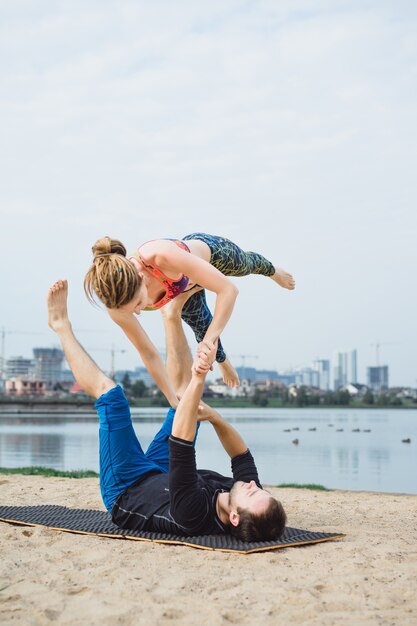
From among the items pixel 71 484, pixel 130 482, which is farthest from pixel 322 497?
pixel 130 482

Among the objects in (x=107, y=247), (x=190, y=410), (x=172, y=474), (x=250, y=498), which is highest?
(x=107, y=247)

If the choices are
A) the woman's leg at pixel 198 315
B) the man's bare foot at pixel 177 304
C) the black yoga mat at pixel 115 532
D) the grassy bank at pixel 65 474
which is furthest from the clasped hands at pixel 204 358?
the grassy bank at pixel 65 474

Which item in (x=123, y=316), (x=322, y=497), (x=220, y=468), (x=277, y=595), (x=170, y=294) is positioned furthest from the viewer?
(x=220, y=468)

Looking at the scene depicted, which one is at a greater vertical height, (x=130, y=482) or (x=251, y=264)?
(x=251, y=264)

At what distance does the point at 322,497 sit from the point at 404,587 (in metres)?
4.67

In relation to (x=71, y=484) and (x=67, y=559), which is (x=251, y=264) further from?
(x=71, y=484)

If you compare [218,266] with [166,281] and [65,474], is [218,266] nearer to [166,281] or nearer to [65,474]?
[166,281]

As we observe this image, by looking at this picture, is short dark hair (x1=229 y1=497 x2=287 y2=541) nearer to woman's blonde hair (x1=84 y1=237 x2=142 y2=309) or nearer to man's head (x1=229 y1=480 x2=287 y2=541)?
man's head (x1=229 y1=480 x2=287 y2=541)

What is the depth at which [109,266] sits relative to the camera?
4473mm

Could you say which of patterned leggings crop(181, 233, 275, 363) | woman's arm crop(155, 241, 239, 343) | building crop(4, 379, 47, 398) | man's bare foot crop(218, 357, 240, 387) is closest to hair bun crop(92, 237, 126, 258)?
woman's arm crop(155, 241, 239, 343)

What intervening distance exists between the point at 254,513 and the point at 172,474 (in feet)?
1.91

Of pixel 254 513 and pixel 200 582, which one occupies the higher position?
pixel 254 513

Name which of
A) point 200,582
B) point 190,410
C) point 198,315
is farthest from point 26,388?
point 200,582

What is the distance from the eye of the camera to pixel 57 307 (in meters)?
5.03
